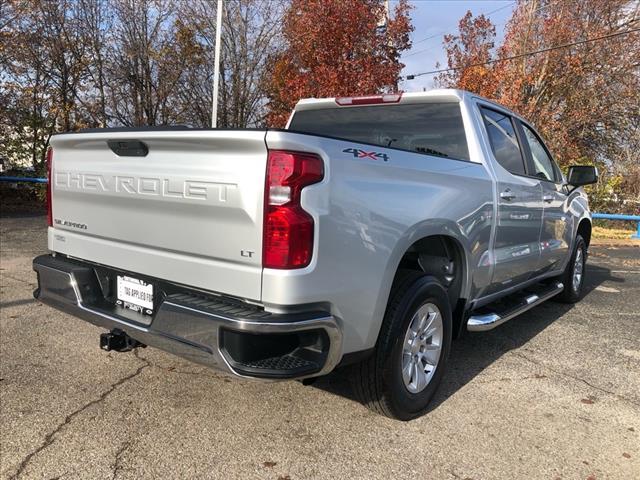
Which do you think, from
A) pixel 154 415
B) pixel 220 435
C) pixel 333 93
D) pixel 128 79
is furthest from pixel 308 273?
pixel 128 79

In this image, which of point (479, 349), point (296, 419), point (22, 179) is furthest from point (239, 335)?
point (22, 179)

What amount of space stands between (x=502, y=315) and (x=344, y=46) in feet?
38.0

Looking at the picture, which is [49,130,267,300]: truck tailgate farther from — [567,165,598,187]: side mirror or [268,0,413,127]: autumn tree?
[268,0,413,127]: autumn tree

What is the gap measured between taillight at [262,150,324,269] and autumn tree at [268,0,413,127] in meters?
12.0

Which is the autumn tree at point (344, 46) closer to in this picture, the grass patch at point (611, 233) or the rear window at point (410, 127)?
the grass patch at point (611, 233)

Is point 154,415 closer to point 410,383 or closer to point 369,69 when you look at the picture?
point 410,383

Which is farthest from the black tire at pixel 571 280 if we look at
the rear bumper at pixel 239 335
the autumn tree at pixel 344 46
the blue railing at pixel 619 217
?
the autumn tree at pixel 344 46

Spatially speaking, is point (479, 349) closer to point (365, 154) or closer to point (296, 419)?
point (296, 419)

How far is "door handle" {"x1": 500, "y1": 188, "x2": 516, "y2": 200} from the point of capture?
407 cm

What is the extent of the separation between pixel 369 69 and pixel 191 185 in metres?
12.3

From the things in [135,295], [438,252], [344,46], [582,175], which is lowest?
[135,295]

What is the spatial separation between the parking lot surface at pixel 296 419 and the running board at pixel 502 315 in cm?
41

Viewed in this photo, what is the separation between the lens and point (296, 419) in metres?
3.21

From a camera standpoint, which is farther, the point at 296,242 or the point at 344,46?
the point at 344,46
